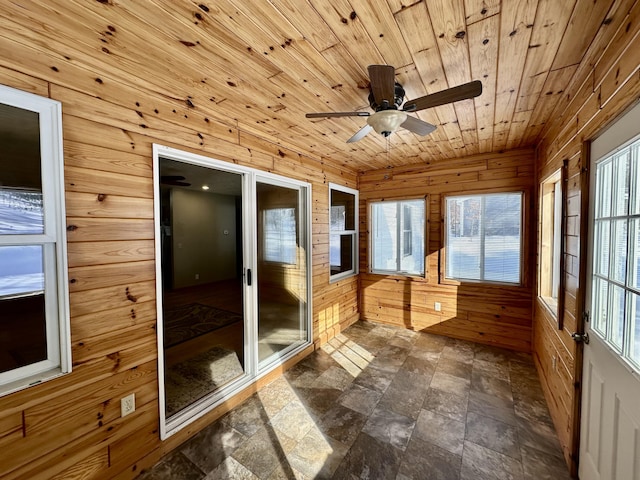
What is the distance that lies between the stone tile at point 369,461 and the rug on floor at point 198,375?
128 centimetres

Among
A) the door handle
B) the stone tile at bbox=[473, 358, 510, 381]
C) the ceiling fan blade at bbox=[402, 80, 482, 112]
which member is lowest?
→ the stone tile at bbox=[473, 358, 510, 381]

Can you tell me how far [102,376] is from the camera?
4.99ft

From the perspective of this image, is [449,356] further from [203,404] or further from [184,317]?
[184,317]

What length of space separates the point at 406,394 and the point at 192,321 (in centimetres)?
338

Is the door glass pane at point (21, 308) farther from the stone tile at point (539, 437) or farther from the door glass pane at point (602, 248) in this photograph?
the stone tile at point (539, 437)

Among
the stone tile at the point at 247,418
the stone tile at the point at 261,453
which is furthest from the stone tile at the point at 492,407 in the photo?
the stone tile at the point at 247,418

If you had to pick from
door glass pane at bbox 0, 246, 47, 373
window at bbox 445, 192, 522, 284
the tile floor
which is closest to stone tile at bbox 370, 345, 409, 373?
the tile floor

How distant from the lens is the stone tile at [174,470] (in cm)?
164

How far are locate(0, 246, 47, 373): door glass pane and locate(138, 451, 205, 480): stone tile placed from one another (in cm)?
100

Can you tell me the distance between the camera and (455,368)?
290 centimetres

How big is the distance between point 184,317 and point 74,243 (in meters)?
3.36

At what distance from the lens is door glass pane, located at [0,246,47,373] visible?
1270 mm

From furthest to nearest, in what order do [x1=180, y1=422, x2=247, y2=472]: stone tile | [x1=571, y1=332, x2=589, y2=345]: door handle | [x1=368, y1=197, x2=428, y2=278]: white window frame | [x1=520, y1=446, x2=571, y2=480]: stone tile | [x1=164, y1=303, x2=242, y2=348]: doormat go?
[x1=368, y1=197, x2=428, y2=278]: white window frame
[x1=164, y1=303, x2=242, y2=348]: doormat
[x1=180, y1=422, x2=247, y2=472]: stone tile
[x1=520, y1=446, x2=571, y2=480]: stone tile
[x1=571, y1=332, x2=589, y2=345]: door handle

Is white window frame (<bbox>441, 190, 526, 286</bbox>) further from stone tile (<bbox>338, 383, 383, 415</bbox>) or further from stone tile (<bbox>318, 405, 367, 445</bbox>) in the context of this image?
stone tile (<bbox>318, 405, 367, 445</bbox>)
